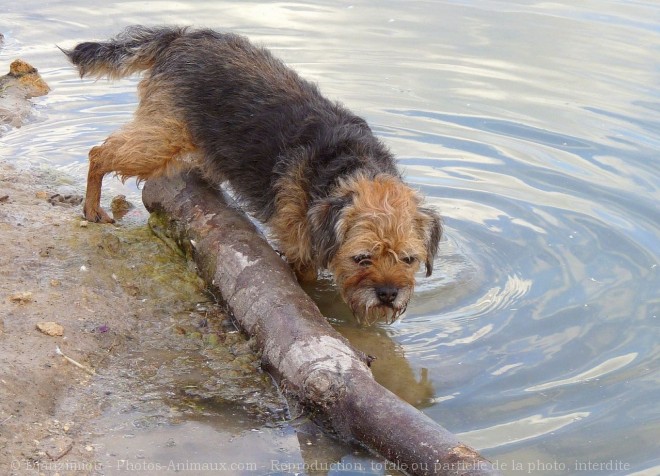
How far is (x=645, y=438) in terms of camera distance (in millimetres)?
4906

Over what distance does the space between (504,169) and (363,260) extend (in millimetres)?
3384

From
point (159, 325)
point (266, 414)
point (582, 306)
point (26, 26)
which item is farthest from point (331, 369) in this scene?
point (26, 26)

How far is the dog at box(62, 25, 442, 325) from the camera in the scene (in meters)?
5.42

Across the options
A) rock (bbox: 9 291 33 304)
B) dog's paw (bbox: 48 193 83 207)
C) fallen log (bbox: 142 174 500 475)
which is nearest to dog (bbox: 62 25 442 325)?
fallen log (bbox: 142 174 500 475)

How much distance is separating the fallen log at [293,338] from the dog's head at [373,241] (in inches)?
12.3

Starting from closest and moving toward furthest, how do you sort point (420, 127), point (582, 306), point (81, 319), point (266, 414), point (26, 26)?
point (266, 414)
point (81, 319)
point (582, 306)
point (420, 127)
point (26, 26)

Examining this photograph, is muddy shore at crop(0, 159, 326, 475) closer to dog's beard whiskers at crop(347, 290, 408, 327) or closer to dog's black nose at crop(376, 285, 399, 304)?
dog's beard whiskers at crop(347, 290, 408, 327)

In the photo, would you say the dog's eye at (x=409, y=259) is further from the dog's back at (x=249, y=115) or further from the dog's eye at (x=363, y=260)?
the dog's back at (x=249, y=115)

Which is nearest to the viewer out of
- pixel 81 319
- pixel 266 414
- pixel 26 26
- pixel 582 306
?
pixel 266 414

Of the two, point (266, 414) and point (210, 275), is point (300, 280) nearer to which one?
point (210, 275)

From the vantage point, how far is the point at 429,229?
5.66 metres

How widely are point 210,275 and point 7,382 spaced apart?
5.61 ft

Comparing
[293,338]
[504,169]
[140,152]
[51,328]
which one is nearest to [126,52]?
[140,152]

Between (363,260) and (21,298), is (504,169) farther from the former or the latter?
(21,298)
